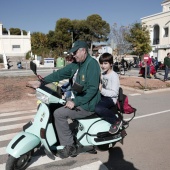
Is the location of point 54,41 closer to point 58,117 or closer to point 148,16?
point 148,16

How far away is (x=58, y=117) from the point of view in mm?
3160

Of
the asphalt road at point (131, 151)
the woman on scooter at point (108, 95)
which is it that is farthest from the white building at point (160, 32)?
the woman on scooter at point (108, 95)

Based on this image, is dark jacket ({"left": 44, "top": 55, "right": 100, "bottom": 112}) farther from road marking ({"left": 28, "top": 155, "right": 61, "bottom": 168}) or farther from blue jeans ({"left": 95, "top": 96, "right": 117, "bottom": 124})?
road marking ({"left": 28, "top": 155, "right": 61, "bottom": 168})

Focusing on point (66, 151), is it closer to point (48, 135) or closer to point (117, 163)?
point (48, 135)

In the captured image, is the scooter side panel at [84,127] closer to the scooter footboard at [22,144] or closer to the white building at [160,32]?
the scooter footboard at [22,144]

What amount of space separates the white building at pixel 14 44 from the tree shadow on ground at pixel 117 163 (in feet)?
174

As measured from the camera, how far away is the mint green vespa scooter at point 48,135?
295 cm

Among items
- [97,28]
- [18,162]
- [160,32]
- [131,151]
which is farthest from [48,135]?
[97,28]

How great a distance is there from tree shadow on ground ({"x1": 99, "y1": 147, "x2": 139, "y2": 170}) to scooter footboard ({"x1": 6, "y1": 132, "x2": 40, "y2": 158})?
1.26 meters

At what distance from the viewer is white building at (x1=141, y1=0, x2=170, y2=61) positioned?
112 ft

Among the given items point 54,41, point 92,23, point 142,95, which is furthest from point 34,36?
point 142,95

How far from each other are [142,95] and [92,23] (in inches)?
1954

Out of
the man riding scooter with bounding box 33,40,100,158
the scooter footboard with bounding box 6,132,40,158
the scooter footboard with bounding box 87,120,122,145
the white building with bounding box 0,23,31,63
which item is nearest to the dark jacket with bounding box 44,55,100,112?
the man riding scooter with bounding box 33,40,100,158

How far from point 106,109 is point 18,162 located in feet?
5.18
